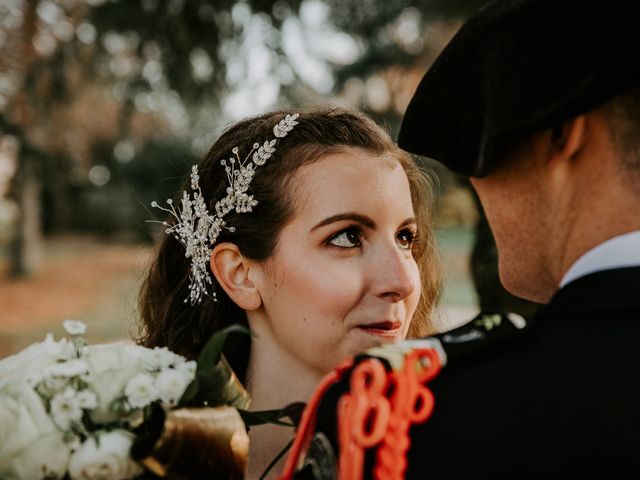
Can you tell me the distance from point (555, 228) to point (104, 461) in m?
1.11

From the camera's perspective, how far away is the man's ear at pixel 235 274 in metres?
2.58

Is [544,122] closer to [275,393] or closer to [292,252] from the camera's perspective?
[292,252]

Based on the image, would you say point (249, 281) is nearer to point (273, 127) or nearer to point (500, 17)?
point (273, 127)

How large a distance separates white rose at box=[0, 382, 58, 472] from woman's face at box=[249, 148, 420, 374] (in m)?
0.99

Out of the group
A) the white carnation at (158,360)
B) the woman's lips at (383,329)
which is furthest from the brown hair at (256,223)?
the white carnation at (158,360)

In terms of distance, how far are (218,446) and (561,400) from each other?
0.81 meters

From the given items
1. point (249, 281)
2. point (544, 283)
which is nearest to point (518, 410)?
point (544, 283)

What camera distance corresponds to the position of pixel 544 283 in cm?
155

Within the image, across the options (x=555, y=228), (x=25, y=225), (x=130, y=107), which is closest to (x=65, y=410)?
(x=555, y=228)

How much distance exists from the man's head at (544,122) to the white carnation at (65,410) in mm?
1053

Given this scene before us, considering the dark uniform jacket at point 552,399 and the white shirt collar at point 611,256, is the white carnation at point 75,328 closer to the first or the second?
the dark uniform jacket at point 552,399

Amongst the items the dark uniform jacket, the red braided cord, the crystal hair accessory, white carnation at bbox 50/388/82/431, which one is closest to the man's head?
the dark uniform jacket

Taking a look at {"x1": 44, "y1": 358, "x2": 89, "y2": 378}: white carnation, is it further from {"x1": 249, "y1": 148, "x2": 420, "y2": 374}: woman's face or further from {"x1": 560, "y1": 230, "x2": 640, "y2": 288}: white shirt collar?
{"x1": 560, "y1": 230, "x2": 640, "y2": 288}: white shirt collar

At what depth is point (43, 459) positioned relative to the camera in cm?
154
